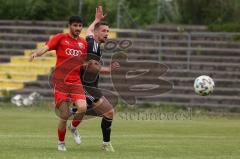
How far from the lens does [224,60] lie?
2931 centimetres

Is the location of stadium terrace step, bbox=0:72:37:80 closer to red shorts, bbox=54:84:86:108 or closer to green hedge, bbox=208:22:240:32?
green hedge, bbox=208:22:240:32

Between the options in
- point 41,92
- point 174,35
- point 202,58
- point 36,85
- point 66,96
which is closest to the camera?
point 66,96

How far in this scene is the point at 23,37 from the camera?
108ft

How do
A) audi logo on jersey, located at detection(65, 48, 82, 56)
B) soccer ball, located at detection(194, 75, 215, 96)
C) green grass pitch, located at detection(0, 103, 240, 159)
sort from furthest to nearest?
1. soccer ball, located at detection(194, 75, 215, 96)
2. audi logo on jersey, located at detection(65, 48, 82, 56)
3. green grass pitch, located at detection(0, 103, 240, 159)

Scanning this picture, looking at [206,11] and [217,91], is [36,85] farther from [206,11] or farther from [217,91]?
[206,11]

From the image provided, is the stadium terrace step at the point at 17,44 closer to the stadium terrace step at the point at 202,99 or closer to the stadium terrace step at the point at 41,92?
the stadium terrace step at the point at 41,92

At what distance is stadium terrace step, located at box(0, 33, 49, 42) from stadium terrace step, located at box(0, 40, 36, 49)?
0.26 metres

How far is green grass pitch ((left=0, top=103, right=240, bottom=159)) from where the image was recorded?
1255 centimetres

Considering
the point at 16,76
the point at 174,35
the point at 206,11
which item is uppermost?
the point at 206,11

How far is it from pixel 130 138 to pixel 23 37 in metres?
17.3

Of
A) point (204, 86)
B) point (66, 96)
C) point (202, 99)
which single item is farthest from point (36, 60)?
point (66, 96)

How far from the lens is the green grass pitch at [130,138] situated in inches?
494

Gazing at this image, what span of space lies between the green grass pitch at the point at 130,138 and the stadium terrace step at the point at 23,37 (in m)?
7.77

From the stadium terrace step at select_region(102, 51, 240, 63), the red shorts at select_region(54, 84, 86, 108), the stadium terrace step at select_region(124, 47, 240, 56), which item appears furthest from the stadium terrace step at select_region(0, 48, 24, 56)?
the red shorts at select_region(54, 84, 86, 108)
